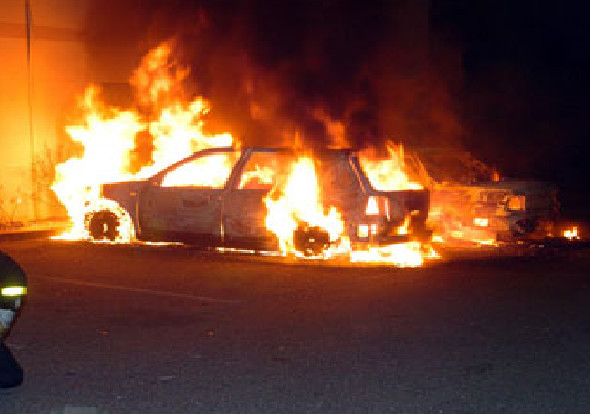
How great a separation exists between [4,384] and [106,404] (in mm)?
736

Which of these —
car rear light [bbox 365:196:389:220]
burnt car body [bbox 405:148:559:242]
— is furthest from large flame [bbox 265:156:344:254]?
burnt car body [bbox 405:148:559:242]

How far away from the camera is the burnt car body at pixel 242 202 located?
1113 cm

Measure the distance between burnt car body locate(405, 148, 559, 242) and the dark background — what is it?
1350 millimetres

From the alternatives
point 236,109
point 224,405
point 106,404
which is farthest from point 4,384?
point 236,109

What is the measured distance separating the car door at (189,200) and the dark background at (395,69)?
2.49 m

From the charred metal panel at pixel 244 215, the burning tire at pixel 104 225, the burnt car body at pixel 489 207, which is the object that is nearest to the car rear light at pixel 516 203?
the burnt car body at pixel 489 207

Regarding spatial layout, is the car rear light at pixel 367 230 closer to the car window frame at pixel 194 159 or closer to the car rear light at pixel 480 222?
the car window frame at pixel 194 159

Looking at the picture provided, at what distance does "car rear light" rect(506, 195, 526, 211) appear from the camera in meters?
12.3

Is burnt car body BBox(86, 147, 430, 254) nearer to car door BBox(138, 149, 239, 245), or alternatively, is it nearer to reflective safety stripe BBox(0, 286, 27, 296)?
car door BBox(138, 149, 239, 245)

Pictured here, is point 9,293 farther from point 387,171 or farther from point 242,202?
point 387,171

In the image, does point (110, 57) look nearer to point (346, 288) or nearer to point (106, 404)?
point (346, 288)

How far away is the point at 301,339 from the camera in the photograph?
7227 mm

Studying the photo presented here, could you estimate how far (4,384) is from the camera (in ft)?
18.7

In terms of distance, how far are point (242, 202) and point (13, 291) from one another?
6.33 metres
